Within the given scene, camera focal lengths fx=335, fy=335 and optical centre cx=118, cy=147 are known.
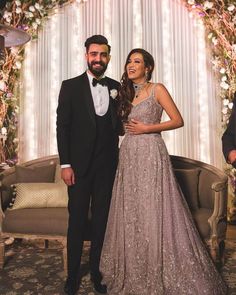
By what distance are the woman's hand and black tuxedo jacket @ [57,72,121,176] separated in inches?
4.2

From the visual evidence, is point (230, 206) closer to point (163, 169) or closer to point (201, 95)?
point (201, 95)

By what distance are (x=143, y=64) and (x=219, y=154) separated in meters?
2.29

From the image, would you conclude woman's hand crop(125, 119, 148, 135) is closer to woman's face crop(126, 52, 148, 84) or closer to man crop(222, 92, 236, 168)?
woman's face crop(126, 52, 148, 84)

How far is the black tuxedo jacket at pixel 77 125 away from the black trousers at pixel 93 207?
0.27ft

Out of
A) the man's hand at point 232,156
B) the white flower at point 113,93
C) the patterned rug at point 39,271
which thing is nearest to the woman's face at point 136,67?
the white flower at point 113,93

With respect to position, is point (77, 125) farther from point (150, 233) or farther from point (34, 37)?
point (34, 37)

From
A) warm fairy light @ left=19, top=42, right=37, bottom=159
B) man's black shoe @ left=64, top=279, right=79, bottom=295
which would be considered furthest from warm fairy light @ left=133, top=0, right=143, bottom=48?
man's black shoe @ left=64, top=279, right=79, bottom=295

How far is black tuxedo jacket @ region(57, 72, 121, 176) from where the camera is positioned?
2225 mm

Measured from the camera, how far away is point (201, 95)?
4.16 metres

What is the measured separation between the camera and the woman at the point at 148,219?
82.0 inches

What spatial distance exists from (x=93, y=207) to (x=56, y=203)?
83 cm

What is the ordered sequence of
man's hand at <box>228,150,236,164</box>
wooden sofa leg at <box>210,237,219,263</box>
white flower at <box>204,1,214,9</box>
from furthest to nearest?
white flower at <box>204,1,214,9</box> → wooden sofa leg at <box>210,237,219,263</box> → man's hand at <box>228,150,236,164</box>

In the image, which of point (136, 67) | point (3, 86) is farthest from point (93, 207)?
point (3, 86)

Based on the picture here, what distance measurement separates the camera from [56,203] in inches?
120
